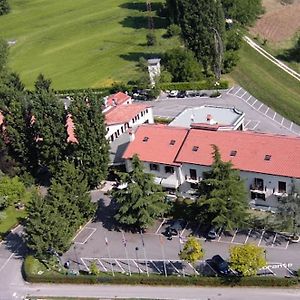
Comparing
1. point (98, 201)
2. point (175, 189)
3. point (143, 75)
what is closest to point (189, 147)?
point (175, 189)

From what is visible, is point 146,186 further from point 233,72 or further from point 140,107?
point 233,72

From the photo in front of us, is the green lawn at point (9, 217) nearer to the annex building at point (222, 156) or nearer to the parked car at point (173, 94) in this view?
the annex building at point (222, 156)

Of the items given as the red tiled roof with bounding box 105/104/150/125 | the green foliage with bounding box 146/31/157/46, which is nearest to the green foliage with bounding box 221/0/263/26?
the green foliage with bounding box 146/31/157/46

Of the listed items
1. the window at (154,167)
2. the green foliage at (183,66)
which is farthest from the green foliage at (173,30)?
the window at (154,167)

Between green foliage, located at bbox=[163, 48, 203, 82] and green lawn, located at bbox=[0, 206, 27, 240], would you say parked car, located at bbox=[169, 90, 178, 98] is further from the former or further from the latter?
green lawn, located at bbox=[0, 206, 27, 240]

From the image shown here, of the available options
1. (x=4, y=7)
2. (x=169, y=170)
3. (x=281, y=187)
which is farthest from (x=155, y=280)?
(x=4, y=7)
